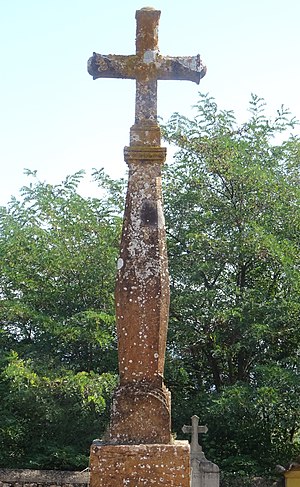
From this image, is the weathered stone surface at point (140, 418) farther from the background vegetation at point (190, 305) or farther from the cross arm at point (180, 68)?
the background vegetation at point (190, 305)

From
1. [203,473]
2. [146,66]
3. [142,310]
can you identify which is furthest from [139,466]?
[203,473]

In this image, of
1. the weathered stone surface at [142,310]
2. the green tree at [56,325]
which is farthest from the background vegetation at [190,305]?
the weathered stone surface at [142,310]

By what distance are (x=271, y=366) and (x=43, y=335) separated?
16.7 feet

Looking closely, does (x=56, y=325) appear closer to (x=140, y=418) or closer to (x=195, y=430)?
(x=195, y=430)

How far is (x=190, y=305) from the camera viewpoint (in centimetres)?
1619

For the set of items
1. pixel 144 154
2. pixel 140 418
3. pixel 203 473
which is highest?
pixel 144 154

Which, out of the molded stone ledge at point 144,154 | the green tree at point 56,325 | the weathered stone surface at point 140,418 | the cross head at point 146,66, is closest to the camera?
the weathered stone surface at point 140,418

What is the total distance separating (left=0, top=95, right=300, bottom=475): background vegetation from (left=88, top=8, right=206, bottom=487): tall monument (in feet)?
30.6

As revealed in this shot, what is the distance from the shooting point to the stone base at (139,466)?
4105mm

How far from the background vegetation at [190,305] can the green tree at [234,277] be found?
0.12ft

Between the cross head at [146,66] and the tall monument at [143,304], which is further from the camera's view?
the cross head at [146,66]

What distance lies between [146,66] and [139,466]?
8.59 ft

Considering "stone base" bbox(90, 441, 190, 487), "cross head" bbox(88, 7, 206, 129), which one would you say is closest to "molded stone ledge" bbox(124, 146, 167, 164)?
"cross head" bbox(88, 7, 206, 129)

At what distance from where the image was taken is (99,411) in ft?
46.0
